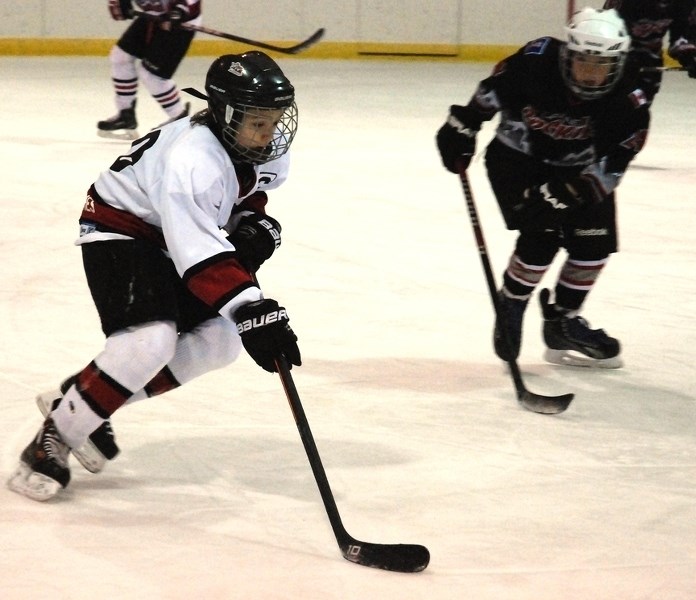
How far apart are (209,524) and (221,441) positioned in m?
0.45

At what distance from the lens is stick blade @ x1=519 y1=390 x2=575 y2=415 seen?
9.68ft

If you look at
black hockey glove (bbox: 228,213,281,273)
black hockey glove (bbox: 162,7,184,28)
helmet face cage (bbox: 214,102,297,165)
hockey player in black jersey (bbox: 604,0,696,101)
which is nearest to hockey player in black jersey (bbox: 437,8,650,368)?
black hockey glove (bbox: 228,213,281,273)

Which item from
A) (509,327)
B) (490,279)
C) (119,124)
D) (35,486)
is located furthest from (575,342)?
(119,124)

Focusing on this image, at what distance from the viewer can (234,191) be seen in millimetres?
2307

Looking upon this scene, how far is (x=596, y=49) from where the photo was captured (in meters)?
2.97

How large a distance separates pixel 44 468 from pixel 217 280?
0.51 metres

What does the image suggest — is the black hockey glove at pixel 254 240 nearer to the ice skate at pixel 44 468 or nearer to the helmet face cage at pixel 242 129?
the helmet face cage at pixel 242 129

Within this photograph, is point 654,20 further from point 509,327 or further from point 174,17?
point 509,327

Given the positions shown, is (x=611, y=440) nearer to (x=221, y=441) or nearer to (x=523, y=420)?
(x=523, y=420)

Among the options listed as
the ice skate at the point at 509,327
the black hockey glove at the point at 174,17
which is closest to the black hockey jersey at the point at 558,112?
the ice skate at the point at 509,327

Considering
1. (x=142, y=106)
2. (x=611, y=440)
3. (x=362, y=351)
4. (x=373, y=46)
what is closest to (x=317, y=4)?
(x=373, y=46)

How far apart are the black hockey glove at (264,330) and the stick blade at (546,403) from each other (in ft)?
3.24

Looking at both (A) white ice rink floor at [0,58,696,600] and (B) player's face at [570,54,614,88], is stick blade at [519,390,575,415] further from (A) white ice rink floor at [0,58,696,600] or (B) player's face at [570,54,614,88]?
(B) player's face at [570,54,614,88]

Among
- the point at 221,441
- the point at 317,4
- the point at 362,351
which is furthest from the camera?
the point at 317,4
